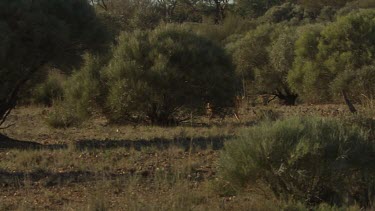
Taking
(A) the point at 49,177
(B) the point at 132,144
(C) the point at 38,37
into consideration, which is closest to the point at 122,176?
Result: (A) the point at 49,177

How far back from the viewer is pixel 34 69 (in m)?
12.7

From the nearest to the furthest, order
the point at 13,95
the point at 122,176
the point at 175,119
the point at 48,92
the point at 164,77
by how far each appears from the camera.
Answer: the point at 122,176 < the point at 13,95 < the point at 164,77 < the point at 175,119 < the point at 48,92

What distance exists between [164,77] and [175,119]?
1881 millimetres

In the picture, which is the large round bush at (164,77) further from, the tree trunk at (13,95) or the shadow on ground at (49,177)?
the shadow on ground at (49,177)

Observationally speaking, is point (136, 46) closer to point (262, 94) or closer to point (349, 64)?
point (349, 64)

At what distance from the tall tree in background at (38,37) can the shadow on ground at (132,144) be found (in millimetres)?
921

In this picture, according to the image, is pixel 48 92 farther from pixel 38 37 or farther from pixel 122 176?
pixel 122 176

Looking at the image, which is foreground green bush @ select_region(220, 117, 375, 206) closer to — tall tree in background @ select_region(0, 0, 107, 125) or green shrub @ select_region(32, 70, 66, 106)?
tall tree in background @ select_region(0, 0, 107, 125)

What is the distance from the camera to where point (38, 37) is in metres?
11.7

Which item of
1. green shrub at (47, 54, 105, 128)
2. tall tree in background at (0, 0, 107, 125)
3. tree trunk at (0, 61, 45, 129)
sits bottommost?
green shrub at (47, 54, 105, 128)

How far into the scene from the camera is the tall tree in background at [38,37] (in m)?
11.6

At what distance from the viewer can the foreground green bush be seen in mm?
6703

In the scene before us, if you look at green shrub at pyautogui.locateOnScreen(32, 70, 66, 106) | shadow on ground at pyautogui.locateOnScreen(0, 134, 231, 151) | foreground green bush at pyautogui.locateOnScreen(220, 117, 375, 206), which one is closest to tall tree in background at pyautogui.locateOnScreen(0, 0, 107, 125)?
shadow on ground at pyautogui.locateOnScreen(0, 134, 231, 151)

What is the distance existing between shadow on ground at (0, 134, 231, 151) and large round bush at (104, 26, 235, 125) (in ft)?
12.7
